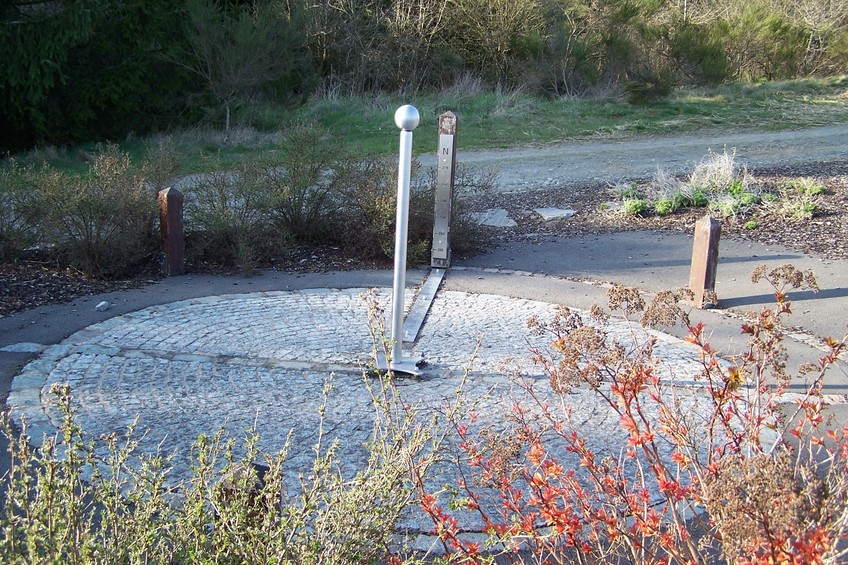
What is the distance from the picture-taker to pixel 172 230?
8.36 meters

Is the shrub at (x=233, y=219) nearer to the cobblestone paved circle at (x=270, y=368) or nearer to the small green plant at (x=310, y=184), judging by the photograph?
the small green plant at (x=310, y=184)

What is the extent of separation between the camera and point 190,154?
17375mm

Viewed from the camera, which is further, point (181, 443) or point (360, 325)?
point (360, 325)

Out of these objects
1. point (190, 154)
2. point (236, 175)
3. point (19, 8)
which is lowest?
point (190, 154)

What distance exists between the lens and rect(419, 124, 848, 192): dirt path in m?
14.3

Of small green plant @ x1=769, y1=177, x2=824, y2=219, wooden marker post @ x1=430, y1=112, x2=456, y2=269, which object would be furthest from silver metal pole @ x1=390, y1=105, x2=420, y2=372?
small green plant @ x1=769, y1=177, x2=824, y2=219

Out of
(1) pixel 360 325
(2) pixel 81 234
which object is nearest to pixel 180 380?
(1) pixel 360 325

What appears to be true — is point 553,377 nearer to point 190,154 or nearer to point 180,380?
point 180,380

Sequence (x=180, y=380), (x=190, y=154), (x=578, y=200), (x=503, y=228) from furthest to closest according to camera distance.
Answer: (x=190, y=154)
(x=578, y=200)
(x=503, y=228)
(x=180, y=380)

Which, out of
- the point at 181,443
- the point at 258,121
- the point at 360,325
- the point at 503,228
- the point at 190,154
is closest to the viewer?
the point at 181,443

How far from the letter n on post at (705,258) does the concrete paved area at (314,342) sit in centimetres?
23

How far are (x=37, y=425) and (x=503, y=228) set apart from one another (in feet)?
21.5

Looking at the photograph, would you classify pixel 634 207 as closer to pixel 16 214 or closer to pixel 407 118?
pixel 407 118

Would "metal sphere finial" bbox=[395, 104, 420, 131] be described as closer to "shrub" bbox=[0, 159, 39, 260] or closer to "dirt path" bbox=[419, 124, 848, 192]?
"shrub" bbox=[0, 159, 39, 260]
